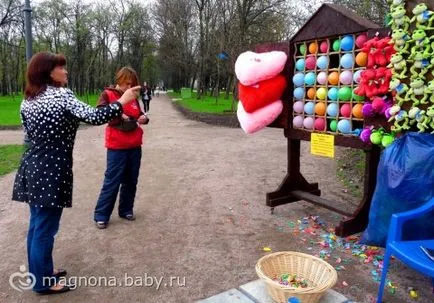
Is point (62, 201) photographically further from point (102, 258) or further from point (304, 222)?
point (304, 222)

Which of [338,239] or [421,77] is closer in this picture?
[421,77]

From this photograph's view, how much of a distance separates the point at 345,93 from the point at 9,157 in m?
7.55

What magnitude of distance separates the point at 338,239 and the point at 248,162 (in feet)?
13.0

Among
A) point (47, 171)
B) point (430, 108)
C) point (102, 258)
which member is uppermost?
point (430, 108)

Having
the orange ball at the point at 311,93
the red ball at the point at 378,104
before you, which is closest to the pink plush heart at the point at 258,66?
the orange ball at the point at 311,93

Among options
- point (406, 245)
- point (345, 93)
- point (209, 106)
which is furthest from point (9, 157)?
point (209, 106)

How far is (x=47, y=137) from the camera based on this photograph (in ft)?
9.52

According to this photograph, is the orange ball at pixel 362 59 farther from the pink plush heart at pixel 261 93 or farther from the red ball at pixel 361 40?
the pink plush heart at pixel 261 93

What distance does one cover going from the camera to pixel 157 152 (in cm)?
916

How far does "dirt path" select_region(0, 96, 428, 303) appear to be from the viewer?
3254 mm

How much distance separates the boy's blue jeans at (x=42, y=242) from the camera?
3.01 meters

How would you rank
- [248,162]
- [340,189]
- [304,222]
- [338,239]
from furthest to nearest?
[248,162], [340,189], [304,222], [338,239]

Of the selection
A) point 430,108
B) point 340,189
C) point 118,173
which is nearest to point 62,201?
point 118,173

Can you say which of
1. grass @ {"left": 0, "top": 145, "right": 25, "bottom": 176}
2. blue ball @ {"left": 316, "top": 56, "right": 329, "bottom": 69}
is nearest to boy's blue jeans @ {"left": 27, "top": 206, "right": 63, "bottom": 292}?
blue ball @ {"left": 316, "top": 56, "right": 329, "bottom": 69}
